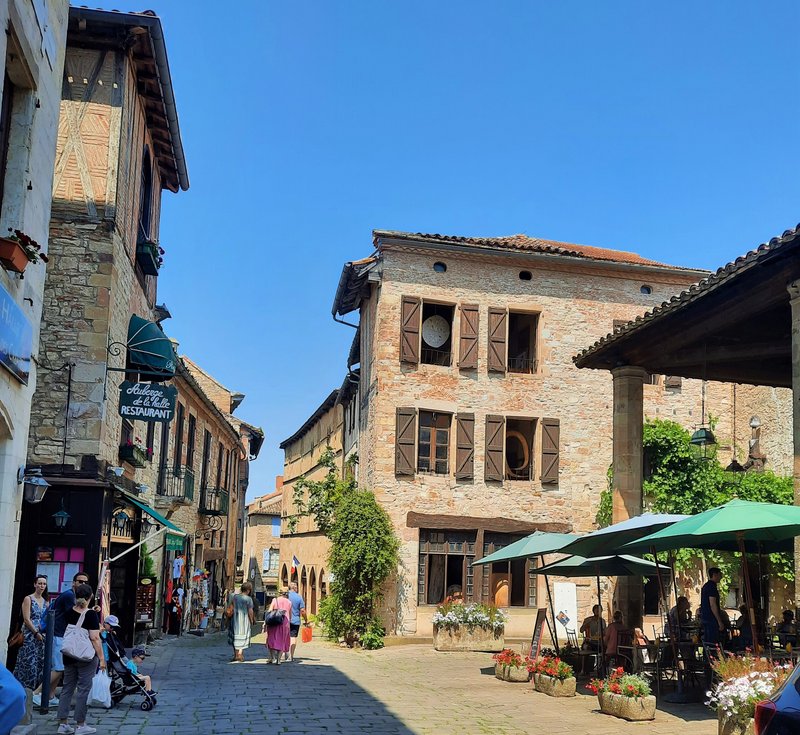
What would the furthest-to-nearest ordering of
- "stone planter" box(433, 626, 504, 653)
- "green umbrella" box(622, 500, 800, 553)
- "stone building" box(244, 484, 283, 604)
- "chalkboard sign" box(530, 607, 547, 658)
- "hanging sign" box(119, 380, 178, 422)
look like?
"stone building" box(244, 484, 283, 604), "stone planter" box(433, 626, 504, 653), "hanging sign" box(119, 380, 178, 422), "chalkboard sign" box(530, 607, 547, 658), "green umbrella" box(622, 500, 800, 553)

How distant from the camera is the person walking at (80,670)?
364 inches

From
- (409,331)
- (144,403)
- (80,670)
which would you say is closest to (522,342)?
(409,331)

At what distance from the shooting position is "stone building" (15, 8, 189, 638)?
13602 mm

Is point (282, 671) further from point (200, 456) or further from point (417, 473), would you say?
point (200, 456)

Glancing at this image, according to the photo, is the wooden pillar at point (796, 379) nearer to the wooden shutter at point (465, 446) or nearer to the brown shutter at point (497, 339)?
the wooden shutter at point (465, 446)

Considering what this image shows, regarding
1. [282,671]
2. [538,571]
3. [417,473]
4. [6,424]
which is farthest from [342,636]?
[6,424]

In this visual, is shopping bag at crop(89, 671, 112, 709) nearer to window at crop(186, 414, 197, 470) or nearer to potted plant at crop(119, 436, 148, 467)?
potted plant at crop(119, 436, 148, 467)

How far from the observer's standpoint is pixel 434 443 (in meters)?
22.2

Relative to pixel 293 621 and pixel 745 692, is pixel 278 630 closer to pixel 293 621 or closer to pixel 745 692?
pixel 293 621

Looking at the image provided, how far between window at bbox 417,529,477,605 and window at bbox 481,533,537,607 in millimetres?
390

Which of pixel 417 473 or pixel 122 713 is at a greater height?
pixel 417 473

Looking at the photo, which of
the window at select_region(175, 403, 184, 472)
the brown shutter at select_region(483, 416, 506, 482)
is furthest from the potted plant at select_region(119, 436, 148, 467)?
the brown shutter at select_region(483, 416, 506, 482)

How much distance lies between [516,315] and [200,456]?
10.7 metres

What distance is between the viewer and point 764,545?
535 inches
